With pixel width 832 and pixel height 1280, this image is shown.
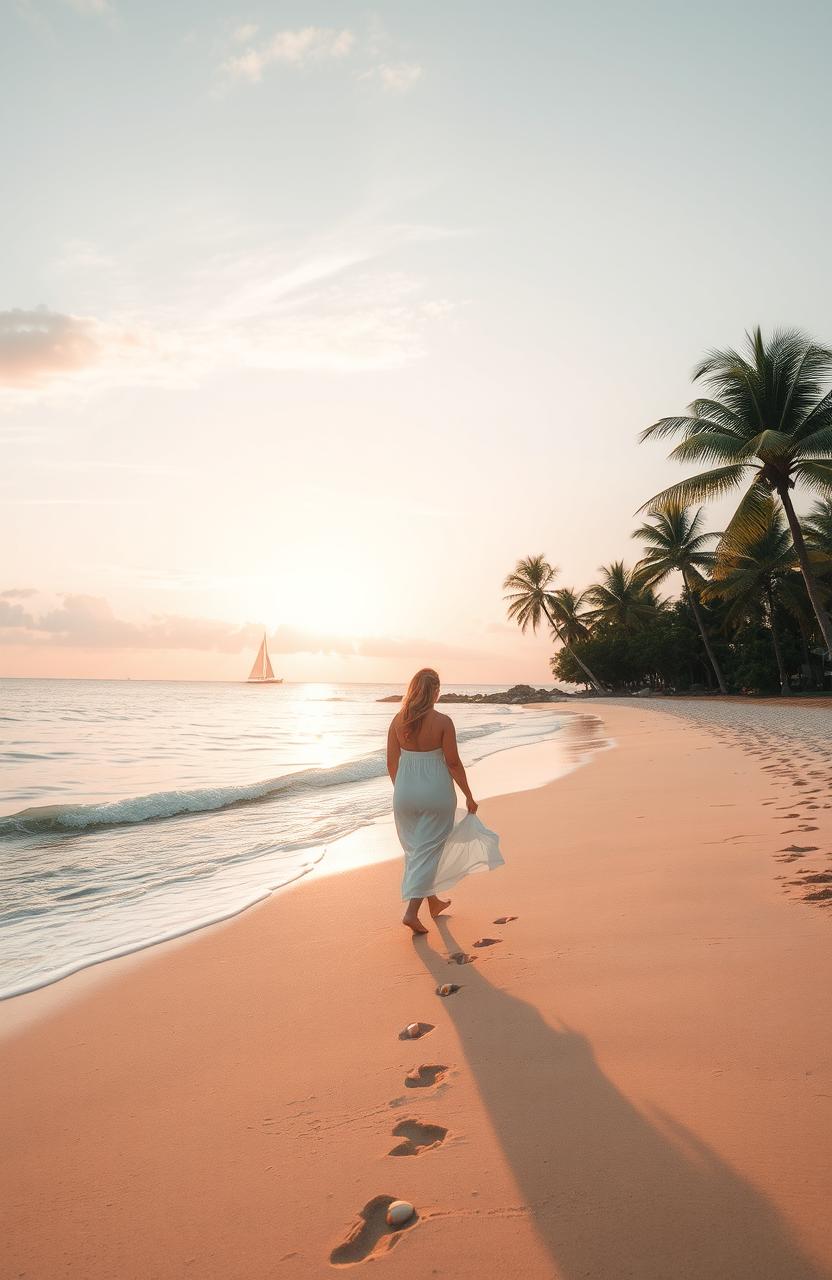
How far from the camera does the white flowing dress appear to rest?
494 centimetres

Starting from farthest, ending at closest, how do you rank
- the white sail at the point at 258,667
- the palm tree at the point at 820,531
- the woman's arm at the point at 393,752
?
the white sail at the point at 258,667
the palm tree at the point at 820,531
the woman's arm at the point at 393,752

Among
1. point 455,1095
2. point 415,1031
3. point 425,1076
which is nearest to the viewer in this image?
point 455,1095

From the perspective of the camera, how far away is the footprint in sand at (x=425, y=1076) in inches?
109

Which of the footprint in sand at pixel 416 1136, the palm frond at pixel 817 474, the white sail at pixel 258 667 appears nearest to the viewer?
the footprint in sand at pixel 416 1136

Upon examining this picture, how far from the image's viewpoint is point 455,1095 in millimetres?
2658

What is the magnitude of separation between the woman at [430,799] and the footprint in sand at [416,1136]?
2366mm

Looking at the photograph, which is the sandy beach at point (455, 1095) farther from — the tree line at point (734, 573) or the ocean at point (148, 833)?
the tree line at point (734, 573)

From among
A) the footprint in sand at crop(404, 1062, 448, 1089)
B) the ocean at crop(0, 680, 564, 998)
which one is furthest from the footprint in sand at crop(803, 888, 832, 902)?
the ocean at crop(0, 680, 564, 998)

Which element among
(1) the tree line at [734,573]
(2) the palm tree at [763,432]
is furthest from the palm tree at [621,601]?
(2) the palm tree at [763,432]

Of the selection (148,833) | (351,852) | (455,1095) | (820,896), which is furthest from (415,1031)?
(148,833)

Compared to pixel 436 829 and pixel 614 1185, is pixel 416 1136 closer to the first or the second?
pixel 614 1185

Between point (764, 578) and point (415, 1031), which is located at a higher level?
point (764, 578)

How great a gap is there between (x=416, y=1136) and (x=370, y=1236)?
1.45ft

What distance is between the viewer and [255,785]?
12977 millimetres
